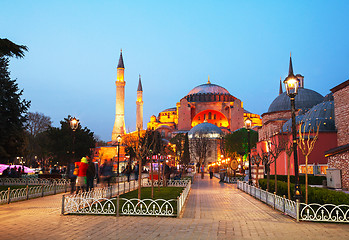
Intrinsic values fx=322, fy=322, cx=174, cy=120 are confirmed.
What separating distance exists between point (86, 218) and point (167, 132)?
80.5 metres

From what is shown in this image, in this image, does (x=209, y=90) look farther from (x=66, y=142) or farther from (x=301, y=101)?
(x=66, y=142)

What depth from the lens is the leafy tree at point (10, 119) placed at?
21391mm

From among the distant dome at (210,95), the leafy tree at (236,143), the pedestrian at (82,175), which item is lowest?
the pedestrian at (82,175)

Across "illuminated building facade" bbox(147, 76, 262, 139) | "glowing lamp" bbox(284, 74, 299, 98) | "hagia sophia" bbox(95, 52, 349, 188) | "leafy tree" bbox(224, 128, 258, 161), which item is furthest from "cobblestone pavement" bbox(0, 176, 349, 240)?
"illuminated building facade" bbox(147, 76, 262, 139)

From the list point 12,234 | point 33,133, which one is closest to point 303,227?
point 12,234

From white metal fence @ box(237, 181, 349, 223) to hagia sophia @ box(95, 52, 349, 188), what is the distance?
3.13m

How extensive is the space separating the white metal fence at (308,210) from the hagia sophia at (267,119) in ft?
10.3

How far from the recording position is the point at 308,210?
26.7 feet

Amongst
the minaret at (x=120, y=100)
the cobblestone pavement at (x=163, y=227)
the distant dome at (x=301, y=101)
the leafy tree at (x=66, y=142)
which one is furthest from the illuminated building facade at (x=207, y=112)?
the cobblestone pavement at (x=163, y=227)

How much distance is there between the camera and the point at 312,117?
30.8 metres

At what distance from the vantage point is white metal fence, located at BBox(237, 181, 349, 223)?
790 centimetres

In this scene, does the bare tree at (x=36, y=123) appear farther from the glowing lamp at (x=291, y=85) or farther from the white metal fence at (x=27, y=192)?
the glowing lamp at (x=291, y=85)

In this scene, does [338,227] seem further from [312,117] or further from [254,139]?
[254,139]

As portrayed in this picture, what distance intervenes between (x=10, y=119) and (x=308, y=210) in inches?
818
